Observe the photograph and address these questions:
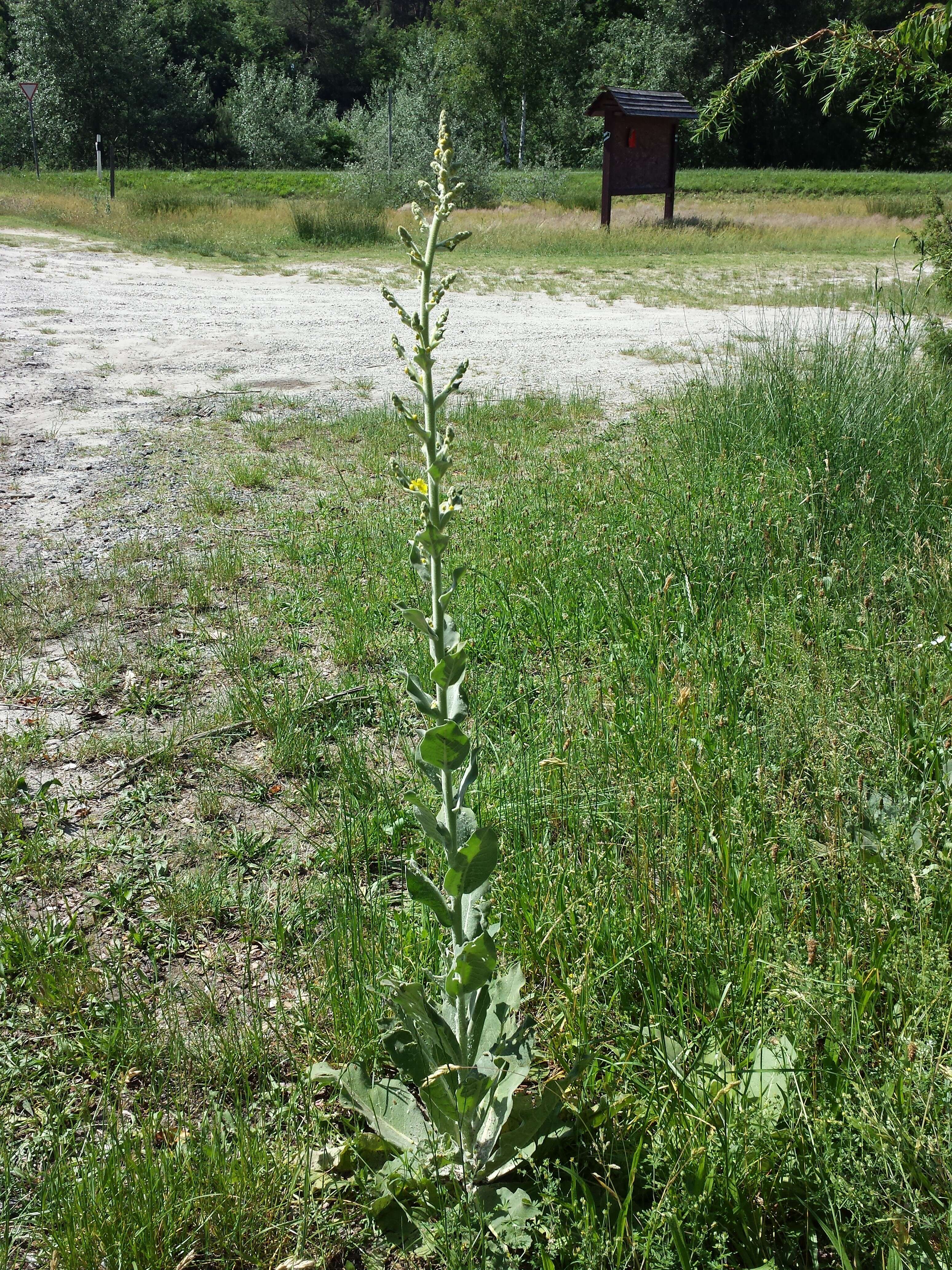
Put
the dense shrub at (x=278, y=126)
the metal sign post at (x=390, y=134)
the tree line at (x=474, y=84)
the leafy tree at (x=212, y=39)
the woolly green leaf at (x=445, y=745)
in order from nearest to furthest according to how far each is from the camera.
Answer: the woolly green leaf at (x=445, y=745), the metal sign post at (x=390, y=134), the dense shrub at (x=278, y=126), the tree line at (x=474, y=84), the leafy tree at (x=212, y=39)

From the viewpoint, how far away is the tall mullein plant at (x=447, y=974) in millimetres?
1518

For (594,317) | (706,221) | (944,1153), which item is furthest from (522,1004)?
(706,221)

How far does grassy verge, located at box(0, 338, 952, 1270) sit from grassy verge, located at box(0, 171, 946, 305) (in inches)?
295

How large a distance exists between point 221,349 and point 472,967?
999 centimetres

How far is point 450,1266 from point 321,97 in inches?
2979

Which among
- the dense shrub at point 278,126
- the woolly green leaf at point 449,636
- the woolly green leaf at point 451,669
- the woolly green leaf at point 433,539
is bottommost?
the woolly green leaf at point 451,669

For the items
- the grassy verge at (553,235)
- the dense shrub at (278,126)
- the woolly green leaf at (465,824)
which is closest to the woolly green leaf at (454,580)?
the woolly green leaf at (465,824)

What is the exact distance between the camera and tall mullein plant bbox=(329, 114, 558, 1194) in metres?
1.52

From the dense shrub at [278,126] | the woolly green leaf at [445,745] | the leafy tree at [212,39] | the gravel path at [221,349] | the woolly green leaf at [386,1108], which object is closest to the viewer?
the woolly green leaf at [445,745]

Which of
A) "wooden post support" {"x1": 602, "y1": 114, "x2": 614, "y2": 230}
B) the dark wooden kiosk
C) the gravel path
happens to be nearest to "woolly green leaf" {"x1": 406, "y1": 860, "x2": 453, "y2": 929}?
the gravel path

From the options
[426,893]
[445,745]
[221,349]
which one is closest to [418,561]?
[445,745]

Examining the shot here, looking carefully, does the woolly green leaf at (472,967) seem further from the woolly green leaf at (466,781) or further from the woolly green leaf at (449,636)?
the woolly green leaf at (449,636)

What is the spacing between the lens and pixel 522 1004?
2.17 m

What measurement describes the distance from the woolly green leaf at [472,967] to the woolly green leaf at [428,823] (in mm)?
176
